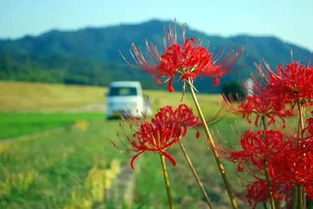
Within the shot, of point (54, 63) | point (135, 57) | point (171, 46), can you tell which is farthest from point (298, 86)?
point (54, 63)

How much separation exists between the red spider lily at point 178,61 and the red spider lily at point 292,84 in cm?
20

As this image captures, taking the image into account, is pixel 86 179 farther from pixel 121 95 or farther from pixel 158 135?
pixel 121 95

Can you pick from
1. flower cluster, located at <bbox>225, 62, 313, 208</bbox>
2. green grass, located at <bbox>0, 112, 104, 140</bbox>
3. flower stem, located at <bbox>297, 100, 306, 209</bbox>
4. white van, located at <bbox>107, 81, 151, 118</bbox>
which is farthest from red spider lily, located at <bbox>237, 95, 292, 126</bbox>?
white van, located at <bbox>107, 81, 151, 118</bbox>

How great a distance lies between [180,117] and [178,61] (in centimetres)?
27

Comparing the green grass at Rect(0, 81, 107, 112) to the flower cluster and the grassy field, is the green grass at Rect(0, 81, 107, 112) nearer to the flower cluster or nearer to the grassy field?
the grassy field

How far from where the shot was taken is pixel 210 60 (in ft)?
6.73

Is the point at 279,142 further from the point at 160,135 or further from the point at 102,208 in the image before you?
the point at 102,208

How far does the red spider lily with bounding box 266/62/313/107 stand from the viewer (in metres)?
1.97

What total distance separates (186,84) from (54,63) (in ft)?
606

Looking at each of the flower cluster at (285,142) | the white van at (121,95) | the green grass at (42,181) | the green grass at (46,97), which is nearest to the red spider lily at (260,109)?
the flower cluster at (285,142)

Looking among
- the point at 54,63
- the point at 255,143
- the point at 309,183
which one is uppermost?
the point at 54,63

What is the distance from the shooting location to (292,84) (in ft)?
6.52

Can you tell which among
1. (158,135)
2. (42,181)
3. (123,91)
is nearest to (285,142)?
(158,135)

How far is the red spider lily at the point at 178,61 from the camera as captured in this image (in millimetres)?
1991
